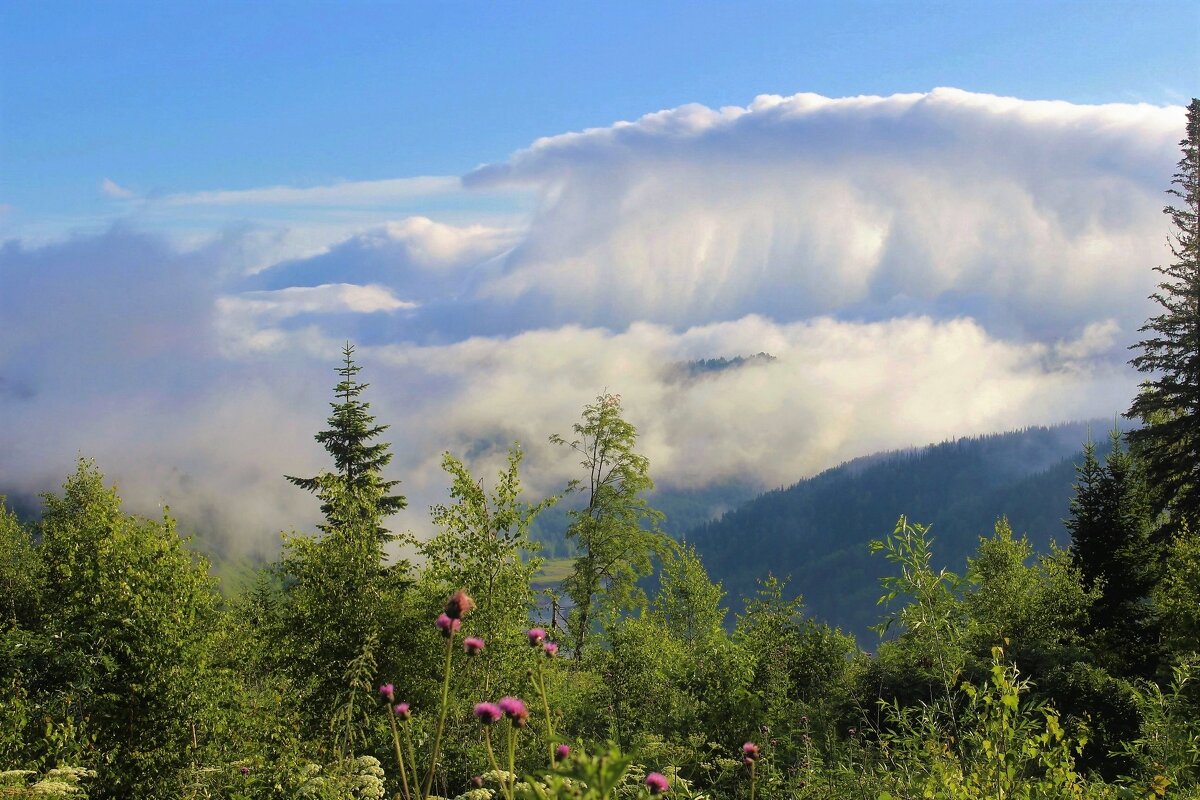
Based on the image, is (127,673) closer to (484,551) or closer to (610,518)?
(484,551)

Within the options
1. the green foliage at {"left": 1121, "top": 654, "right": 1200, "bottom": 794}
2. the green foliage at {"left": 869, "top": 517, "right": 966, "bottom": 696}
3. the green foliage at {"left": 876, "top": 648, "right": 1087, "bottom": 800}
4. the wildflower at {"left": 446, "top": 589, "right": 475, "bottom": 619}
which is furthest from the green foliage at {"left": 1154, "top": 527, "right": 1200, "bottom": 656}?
the wildflower at {"left": 446, "top": 589, "right": 475, "bottom": 619}

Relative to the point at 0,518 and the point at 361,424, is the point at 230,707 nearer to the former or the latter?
the point at 361,424

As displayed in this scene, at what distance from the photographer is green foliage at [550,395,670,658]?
1341 inches

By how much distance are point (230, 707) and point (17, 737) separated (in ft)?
14.2

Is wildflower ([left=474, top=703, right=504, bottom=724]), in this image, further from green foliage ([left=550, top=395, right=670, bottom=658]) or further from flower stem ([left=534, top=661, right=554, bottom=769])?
green foliage ([left=550, top=395, right=670, bottom=658])

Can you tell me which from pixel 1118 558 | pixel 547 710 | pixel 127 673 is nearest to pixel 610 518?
pixel 1118 558

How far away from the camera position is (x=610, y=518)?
34250mm

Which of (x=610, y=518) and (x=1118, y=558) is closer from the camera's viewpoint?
(x=1118, y=558)

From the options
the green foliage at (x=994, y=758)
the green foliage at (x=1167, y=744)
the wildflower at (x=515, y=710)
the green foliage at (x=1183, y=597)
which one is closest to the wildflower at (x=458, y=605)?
the wildflower at (x=515, y=710)

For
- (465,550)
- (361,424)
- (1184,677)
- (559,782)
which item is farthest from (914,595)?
(361,424)

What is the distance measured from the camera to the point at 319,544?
17.9 m

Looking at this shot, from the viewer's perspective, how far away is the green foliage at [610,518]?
112 feet

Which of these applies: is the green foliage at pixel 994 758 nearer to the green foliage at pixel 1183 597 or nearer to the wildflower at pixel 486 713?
the wildflower at pixel 486 713

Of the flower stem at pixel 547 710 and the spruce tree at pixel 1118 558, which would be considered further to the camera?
the spruce tree at pixel 1118 558
